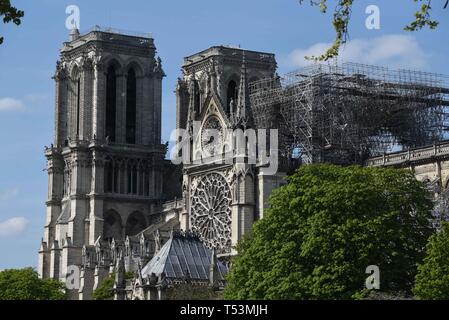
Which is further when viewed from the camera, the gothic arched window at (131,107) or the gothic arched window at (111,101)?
the gothic arched window at (131,107)

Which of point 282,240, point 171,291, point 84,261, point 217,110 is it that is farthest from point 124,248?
point 282,240

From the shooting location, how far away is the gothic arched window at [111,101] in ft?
376

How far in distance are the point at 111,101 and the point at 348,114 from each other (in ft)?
98.5

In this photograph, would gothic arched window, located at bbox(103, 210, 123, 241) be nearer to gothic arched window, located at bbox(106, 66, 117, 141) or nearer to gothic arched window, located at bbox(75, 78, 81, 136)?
gothic arched window, located at bbox(106, 66, 117, 141)

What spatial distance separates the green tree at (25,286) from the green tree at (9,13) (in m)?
64.0

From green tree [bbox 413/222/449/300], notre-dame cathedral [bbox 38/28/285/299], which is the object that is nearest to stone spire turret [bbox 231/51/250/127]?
notre-dame cathedral [bbox 38/28/285/299]

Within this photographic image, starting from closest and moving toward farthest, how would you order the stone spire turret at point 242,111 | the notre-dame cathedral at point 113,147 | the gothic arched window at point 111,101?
the stone spire turret at point 242,111 → the notre-dame cathedral at point 113,147 → the gothic arched window at point 111,101

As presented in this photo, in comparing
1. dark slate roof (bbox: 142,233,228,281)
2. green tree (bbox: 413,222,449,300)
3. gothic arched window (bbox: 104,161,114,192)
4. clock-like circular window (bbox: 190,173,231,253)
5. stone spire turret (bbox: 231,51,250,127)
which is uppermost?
stone spire turret (bbox: 231,51,250,127)

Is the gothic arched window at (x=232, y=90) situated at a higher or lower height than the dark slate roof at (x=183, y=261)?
higher

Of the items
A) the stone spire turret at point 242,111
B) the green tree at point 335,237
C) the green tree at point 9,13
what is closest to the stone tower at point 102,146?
the stone spire turret at point 242,111

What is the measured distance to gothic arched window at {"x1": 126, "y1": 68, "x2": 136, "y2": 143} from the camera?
116 meters

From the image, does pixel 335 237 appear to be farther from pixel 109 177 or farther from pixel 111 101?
pixel 111 101

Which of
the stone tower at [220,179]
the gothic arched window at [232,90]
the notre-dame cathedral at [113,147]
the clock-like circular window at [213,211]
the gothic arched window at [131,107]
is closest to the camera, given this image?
the stone tower at [220,179]

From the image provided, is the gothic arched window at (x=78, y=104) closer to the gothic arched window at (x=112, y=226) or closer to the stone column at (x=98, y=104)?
the stone column at (x=98, y=104)
